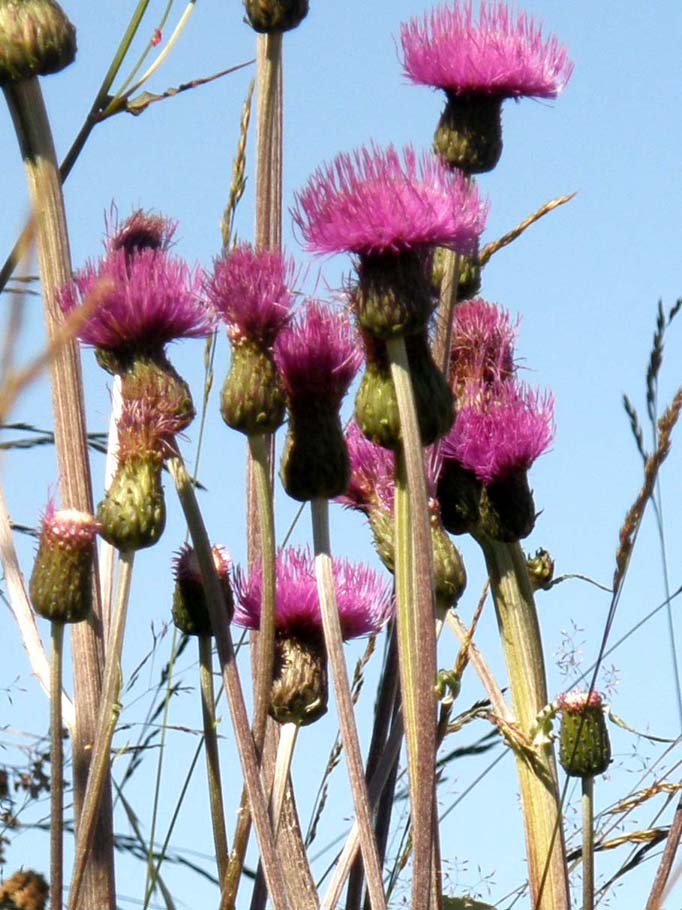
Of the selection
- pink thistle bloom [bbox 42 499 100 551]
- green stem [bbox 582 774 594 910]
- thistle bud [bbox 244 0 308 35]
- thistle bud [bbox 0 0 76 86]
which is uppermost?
thistle bud [bbox 244 0 308 35]

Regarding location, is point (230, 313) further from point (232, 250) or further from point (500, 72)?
point (500, 72)

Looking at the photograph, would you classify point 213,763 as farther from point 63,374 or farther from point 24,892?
point 63,374

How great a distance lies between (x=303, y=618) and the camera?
7.65 feet

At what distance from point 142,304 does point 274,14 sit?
0.79 metres

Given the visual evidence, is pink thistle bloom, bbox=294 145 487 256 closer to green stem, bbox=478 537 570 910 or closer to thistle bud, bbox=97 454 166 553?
thistle bud, bbox=97 454 166 553

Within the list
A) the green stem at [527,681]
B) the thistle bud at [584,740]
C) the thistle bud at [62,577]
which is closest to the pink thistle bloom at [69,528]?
the thistle bud at [62,577]

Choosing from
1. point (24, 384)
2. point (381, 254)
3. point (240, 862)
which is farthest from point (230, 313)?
point (24, 384)

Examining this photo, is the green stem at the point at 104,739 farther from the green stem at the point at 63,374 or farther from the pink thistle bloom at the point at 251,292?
the pink thistle bloom at the point at 251,292

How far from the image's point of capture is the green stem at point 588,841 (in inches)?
89.1

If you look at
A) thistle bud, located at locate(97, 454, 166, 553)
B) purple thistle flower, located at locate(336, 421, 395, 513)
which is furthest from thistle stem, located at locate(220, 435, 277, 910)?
purple thistle flower, located at locate(336, 421, 395, 513)

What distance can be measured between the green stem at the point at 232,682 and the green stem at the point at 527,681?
2.21ft

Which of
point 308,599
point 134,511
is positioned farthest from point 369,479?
point 134,511

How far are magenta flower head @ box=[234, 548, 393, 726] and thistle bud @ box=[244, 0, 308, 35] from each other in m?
0.94

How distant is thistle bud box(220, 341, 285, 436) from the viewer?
2057mm
